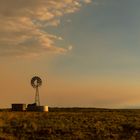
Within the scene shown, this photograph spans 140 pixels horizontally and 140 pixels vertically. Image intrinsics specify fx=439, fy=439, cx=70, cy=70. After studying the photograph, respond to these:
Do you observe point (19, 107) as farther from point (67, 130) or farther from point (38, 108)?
point (67, 130)

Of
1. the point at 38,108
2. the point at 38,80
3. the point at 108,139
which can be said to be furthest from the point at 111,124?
the point at 38,80

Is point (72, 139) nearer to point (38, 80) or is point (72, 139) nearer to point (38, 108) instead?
point (38, 108)

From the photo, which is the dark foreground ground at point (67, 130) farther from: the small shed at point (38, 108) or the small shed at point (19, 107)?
the small shed at point (19, 107)

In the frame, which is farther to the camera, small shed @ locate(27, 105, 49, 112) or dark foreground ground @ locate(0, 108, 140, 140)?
small shed @ locate(27, 105, 49, 112)

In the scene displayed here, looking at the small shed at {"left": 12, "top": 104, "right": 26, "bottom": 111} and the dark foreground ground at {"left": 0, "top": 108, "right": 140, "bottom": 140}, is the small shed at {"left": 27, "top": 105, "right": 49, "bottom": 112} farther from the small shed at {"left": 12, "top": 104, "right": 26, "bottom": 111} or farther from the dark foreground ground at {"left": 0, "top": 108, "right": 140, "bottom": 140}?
the dark foreground ground at {"left": 0, "top": 108, "right": 140, "bottom": 140}

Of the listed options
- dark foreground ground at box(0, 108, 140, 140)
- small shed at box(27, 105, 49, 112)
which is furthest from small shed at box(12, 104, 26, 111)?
dark foreground ground at box(0, 108, 140, 140)

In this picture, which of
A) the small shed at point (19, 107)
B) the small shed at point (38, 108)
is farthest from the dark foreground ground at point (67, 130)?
the small shed at point (19, 107)

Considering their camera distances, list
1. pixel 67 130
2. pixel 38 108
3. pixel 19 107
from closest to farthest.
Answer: pixel 67 130, pixel 38 108, pixel 19 107

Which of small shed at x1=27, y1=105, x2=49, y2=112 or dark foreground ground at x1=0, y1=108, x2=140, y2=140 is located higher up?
small shed at x1=27, y1=105, x2=49, y2=112

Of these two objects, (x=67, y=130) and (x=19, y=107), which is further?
(x=19, y=107)

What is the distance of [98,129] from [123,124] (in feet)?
16.4

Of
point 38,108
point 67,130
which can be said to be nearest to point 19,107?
point 38,108

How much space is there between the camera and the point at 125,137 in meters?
33.7

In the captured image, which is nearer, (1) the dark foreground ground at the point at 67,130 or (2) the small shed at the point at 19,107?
(1) the dark foreground ground at the point at 67,130
